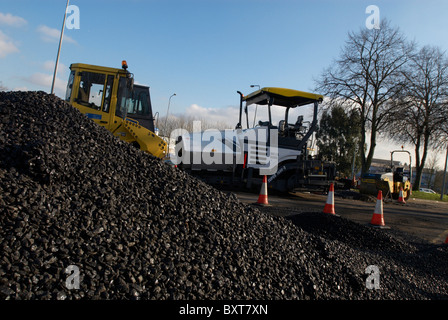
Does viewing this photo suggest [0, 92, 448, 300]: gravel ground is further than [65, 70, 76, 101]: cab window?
No

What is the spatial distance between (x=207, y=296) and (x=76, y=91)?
7.63 metres

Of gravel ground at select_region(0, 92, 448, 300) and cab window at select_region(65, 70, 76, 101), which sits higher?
cab window at select_region(65, 70, 76, 101)

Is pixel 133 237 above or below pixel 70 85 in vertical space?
below

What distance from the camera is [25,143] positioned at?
3492 millimetres

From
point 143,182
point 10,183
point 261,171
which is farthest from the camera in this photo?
point 261,171

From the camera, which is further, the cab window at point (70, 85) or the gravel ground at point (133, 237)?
the cab window at point (70, 85)

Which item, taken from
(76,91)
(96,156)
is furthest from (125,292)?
(76,91)

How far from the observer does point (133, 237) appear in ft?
8.87

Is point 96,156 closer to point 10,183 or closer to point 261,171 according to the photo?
point 10,183

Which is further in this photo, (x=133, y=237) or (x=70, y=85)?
(x=70, y=85)

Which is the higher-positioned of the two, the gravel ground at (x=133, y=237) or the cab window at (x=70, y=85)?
the cab window at (x=70, y=85)

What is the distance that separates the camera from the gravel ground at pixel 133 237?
230 centimetres

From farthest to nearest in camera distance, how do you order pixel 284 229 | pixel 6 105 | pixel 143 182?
pixel 6 105 < pixel 284 229 < pixel 143 182

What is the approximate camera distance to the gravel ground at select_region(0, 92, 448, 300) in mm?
2299
